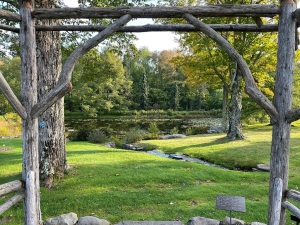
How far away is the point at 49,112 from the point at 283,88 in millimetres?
5061

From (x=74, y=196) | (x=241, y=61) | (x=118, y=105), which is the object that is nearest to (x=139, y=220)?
(x=74, y=196)

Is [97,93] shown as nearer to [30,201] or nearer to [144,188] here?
[144,188]

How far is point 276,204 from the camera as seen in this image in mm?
3623

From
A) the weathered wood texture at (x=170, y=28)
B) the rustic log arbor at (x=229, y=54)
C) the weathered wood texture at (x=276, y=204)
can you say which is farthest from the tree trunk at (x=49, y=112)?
the weathered wood texture at (x=276, y=204)

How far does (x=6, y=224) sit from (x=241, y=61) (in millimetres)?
4883

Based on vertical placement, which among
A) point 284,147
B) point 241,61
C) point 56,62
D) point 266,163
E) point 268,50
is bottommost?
point 266,163

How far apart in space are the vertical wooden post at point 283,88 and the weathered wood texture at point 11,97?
12.6 feet

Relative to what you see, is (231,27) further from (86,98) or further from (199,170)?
(86,98)

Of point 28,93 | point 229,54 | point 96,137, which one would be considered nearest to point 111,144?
point 96,137

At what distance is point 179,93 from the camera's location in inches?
1570

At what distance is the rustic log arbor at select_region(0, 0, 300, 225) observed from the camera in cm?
364

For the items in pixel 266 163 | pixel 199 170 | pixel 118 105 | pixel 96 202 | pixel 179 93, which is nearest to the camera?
pixel 96 202

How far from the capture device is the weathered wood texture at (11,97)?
142 inches

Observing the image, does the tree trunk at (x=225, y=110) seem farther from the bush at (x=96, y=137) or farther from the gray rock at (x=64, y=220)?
the gray rock at (x=64, y=220)
